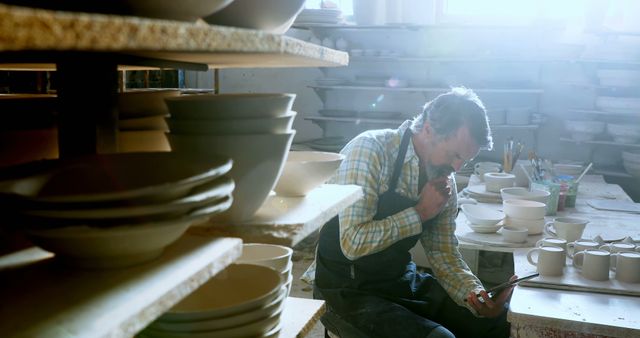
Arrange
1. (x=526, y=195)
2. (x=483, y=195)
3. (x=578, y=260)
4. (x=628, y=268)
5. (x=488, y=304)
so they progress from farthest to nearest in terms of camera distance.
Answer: (x=483, y=195) < (x=526, y=195) < (x=488, y=304) < (x=578, y=260) < (x=628, y=268)

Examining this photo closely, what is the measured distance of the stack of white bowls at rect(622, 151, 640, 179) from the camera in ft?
15.5

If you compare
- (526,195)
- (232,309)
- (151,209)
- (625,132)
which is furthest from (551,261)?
(625,132)

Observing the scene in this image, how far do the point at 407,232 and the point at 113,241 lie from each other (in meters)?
1.81

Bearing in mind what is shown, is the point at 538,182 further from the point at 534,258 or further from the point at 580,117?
the point at 580,117

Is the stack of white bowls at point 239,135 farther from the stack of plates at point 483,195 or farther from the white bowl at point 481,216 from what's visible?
the stack of plates at point 483,195

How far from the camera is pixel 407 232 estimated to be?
2.47m

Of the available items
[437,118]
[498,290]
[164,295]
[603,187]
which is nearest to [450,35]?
[603,187]

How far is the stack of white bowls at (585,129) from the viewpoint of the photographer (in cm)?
490

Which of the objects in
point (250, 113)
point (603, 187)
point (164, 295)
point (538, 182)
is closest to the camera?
point (164, 295)

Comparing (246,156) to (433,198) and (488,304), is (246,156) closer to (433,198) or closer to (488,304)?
(433,198)

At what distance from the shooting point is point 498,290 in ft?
8.14

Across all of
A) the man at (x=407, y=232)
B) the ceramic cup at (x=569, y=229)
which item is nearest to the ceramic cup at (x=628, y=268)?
the ceramic cup at (x=569, y=229)

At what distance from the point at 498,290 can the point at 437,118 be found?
74 centimetres

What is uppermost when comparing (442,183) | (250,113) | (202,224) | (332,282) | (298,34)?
(298,34)
